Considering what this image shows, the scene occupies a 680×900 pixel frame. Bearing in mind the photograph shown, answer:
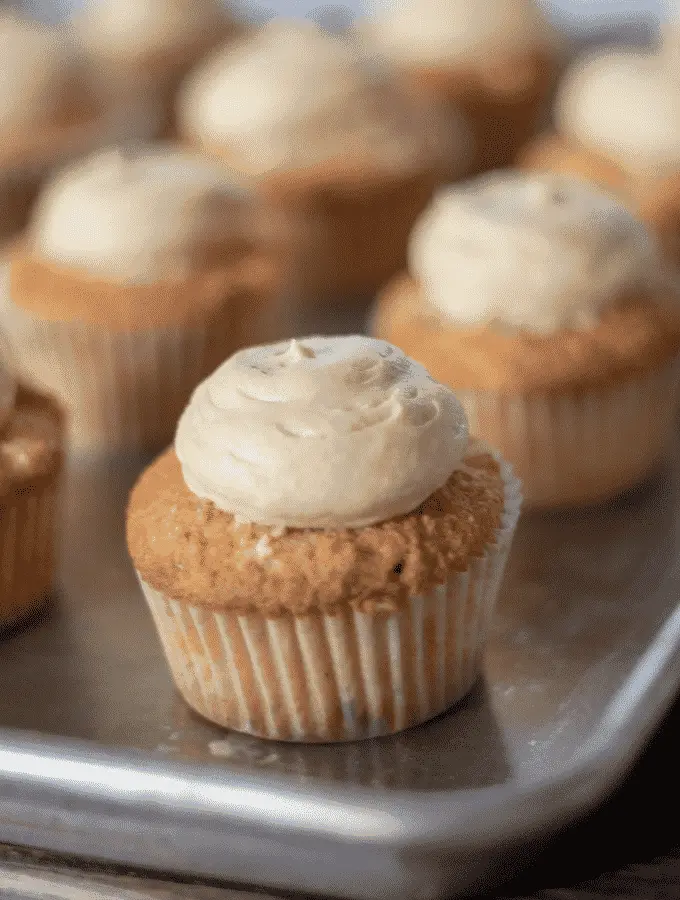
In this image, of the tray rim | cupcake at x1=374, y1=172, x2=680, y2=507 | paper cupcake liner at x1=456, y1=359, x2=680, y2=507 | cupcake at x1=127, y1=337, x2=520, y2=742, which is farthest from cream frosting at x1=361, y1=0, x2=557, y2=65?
the tray rim

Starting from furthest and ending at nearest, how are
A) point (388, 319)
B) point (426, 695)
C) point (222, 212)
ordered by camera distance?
point (222, 212)
point (388, 319)
point (426, 695)

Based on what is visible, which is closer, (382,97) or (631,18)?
(382,97)

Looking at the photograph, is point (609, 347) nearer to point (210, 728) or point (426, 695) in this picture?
point (426, 695)

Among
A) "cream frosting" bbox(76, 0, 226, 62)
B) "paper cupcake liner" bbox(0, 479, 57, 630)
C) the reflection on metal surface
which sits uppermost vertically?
"cream frosting" bbox(76, 0, 226, 62)

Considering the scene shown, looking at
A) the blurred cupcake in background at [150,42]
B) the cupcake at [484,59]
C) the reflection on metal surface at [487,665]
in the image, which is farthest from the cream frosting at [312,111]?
the reflection on metal surface at [487,665]

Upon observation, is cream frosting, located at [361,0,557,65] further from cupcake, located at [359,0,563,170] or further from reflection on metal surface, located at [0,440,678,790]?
reflection on metal surface, located at [0,440,678,790]

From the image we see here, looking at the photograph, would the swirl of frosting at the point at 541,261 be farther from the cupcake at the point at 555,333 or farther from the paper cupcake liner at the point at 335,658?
the paper cupcake liner at the point at 335,658

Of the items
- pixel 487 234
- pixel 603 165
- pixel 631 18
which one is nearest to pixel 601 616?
pixel 487 234
